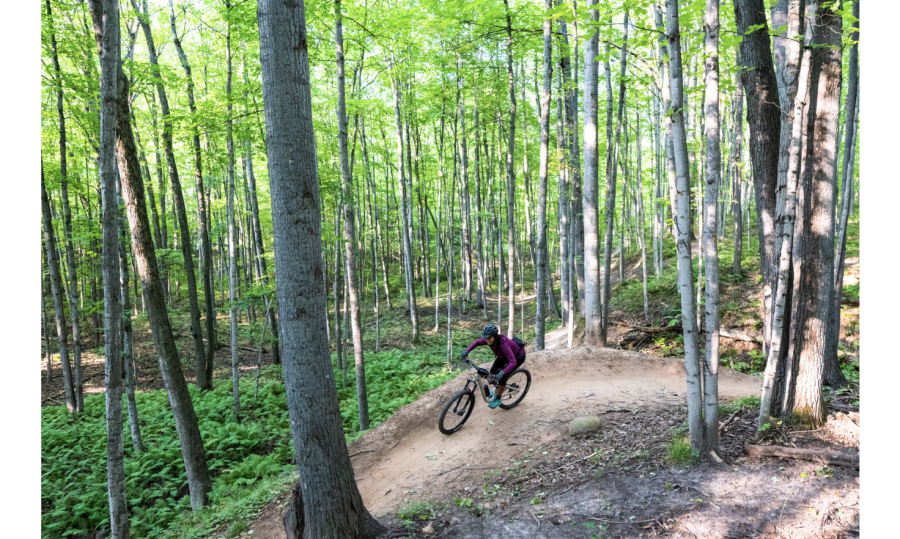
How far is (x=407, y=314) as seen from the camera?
823 inches

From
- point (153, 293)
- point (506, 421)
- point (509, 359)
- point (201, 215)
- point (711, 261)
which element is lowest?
point (506, 421)

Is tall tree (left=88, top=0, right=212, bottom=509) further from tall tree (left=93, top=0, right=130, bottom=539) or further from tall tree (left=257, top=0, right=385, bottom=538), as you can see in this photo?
tall tree (left=257, top=0, right=385, bottom=538)

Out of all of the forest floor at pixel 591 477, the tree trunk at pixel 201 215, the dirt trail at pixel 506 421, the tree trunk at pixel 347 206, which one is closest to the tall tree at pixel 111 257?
the forest floor at pixel 591 477

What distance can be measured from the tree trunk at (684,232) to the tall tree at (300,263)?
3.51 m

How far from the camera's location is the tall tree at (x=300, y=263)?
3639 mm

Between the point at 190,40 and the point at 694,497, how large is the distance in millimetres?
19597

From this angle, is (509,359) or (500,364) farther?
(500,364)

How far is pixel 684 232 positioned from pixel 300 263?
3774 mm

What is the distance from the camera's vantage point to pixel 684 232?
14.5 ft

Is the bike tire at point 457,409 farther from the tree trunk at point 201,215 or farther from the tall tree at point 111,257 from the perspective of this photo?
the tree trunk at point 201,215

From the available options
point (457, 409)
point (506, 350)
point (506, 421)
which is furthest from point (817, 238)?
point (457, 409)

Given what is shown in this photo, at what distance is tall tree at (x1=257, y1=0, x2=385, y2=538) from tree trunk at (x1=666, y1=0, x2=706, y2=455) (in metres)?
3.51

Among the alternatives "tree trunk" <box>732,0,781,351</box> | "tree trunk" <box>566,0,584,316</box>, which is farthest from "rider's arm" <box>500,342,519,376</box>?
"tree trunk" <box>566,0,584,316</box>

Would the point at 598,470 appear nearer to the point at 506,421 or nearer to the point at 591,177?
the point at 506,421
